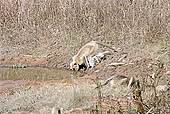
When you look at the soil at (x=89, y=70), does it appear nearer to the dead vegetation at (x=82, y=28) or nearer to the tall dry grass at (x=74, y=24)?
the dead vegetation at (x=82, y=28)

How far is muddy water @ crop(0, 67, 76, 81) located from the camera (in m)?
9.86

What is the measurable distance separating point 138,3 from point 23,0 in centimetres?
411

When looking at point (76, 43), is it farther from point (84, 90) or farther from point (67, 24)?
point (84, 90)

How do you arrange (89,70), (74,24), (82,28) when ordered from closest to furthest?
(89,70), (82,28), (74,24)

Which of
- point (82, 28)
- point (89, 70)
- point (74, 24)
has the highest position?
point (74, 24)

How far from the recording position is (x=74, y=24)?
1202 centimetres

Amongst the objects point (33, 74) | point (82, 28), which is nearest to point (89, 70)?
point (33, 74)

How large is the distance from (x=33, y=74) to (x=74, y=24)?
2536 mm

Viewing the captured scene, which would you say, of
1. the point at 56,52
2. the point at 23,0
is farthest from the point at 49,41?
the point at 23,0

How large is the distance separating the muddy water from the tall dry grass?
1063 mm

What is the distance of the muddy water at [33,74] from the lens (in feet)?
32.3

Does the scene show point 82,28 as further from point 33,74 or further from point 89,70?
point 33,74

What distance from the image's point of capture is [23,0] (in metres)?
13.0

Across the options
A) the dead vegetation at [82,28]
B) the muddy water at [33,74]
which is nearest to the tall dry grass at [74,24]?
the dead vegetation at [82,28]
